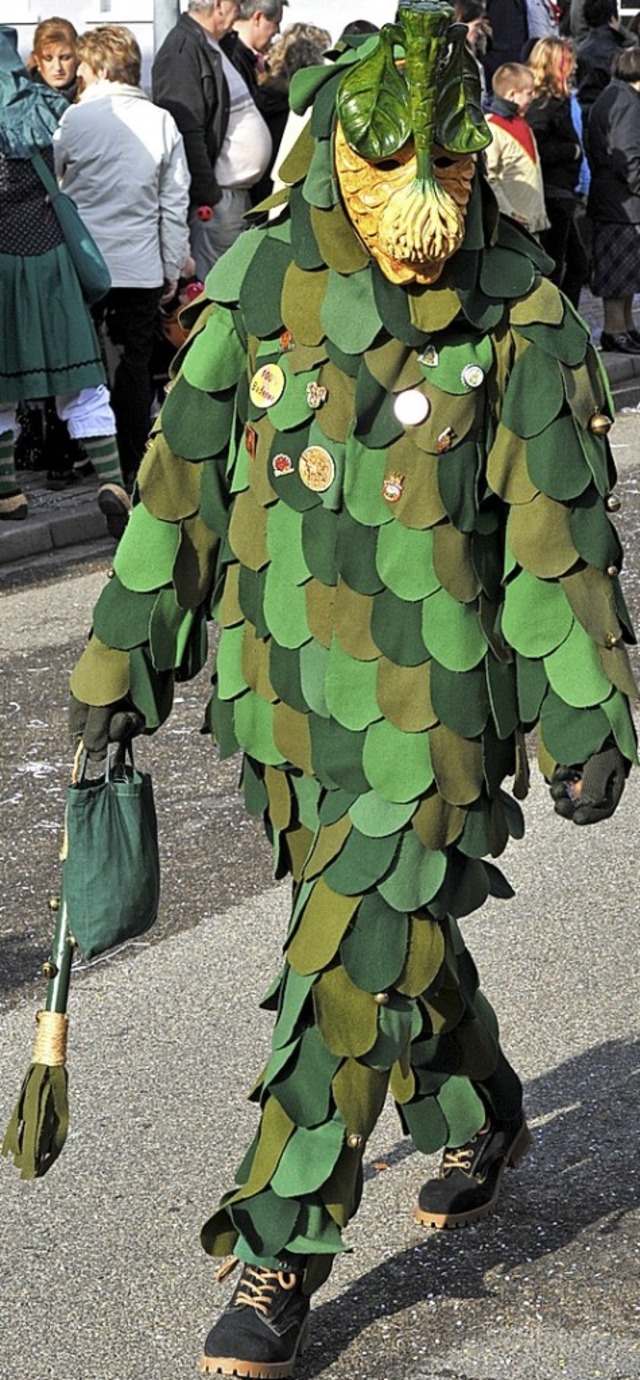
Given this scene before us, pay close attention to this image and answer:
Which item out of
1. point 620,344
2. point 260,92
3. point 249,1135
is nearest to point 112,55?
point 260,92

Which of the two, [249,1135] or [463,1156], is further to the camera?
[249,1135]

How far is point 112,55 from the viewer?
30.0 ft

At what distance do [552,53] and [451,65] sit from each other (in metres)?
9.45

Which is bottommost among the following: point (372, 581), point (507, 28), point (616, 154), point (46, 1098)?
point (616, 154)

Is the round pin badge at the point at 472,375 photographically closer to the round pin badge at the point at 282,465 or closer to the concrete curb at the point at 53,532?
the round pin badge at the point at 282,465

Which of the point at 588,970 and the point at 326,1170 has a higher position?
the point at 326,1170

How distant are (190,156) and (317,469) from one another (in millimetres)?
7337

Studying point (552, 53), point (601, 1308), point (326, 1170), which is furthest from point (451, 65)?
point (552, 53)

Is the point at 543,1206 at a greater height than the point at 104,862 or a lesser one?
lesser

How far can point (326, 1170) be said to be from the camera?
10.3ft

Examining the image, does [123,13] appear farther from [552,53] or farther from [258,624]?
[258,624]

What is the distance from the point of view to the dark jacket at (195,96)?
10.0m

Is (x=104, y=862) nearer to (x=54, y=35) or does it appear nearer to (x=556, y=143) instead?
(x=54, y=35)

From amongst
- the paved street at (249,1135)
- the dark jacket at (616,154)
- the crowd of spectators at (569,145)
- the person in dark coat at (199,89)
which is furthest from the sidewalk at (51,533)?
the dark jacket at (616,154)
